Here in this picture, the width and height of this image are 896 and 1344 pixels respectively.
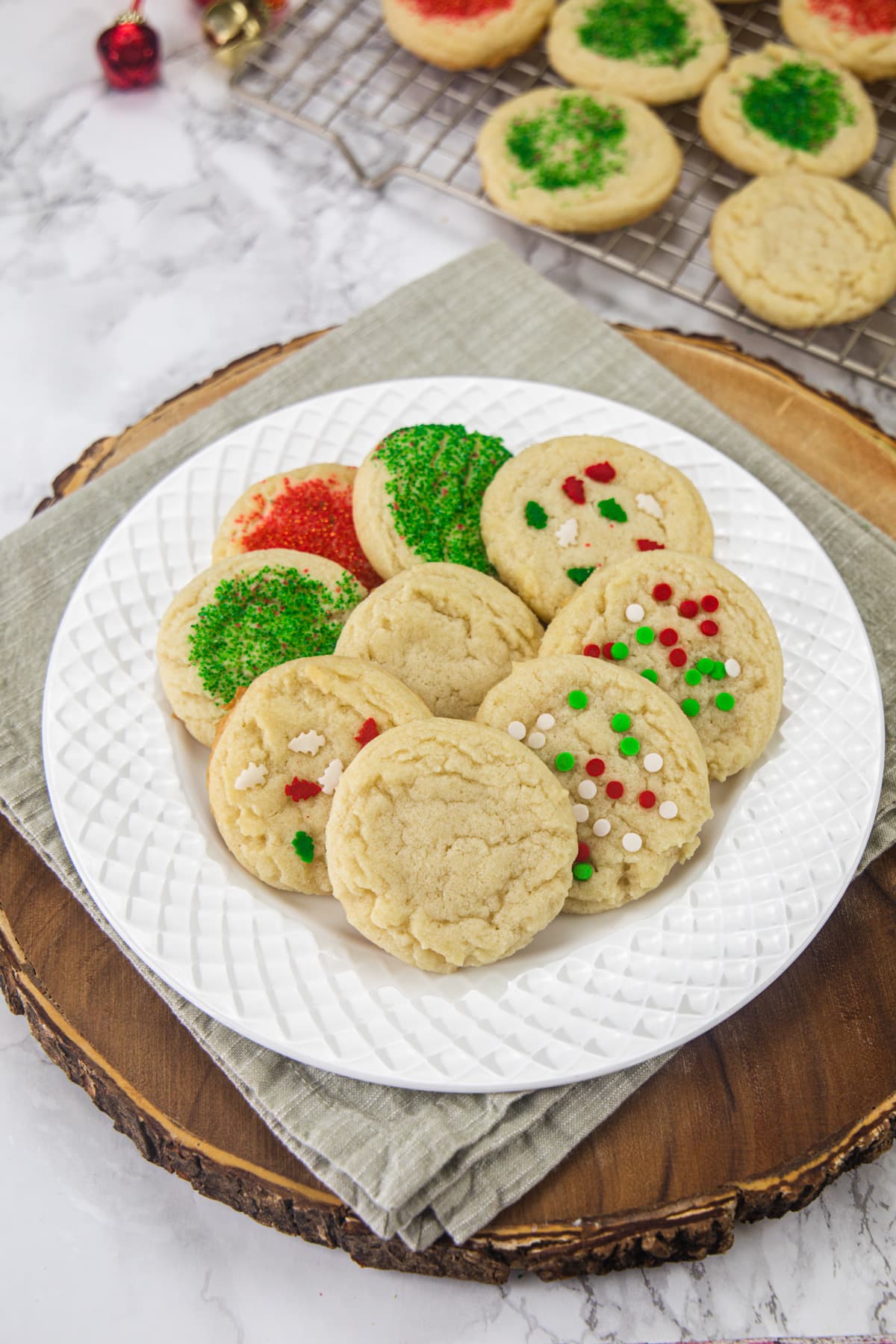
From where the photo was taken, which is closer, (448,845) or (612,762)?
(448,845)

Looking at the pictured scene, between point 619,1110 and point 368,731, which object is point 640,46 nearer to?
point 368,731

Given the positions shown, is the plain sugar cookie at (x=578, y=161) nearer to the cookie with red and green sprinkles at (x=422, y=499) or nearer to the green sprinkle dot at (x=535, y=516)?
the cookie with red and green sprinkles at (x=422, y=499)

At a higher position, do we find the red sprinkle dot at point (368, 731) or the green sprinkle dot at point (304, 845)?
the red sprinkle dot at point (368, 731)

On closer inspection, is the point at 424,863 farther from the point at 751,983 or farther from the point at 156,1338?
the point at 156,1338

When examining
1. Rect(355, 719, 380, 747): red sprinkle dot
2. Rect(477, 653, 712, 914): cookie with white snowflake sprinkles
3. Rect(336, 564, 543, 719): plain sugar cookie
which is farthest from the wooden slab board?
Rect(336, 564, 543, 719): plain sugar cookie

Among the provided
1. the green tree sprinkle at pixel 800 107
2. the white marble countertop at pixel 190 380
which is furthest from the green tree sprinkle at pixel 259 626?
the green tree sprinkle at pixel 800 107

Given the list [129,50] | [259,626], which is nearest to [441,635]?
[259,626]
